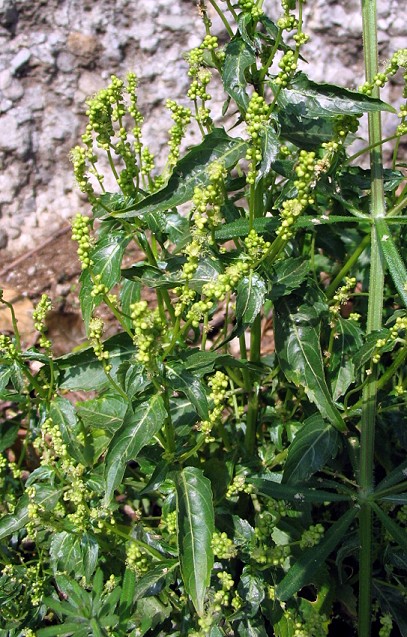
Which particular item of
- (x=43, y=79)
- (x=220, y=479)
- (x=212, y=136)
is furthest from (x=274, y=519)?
(x=43, y=79)

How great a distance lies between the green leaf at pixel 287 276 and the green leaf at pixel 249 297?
0.12 metres

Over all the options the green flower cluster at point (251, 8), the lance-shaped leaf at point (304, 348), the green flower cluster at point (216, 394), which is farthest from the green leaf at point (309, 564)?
the green flower cluster at point (251, 8)

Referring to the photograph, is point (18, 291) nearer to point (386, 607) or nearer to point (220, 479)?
point (220, 479)

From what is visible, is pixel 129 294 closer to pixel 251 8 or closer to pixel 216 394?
pixel 216 394

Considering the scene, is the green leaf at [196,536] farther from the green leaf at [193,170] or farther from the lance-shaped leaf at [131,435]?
the green leaf at [193,170]

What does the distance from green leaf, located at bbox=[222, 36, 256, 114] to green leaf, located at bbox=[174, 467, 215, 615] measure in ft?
3.72

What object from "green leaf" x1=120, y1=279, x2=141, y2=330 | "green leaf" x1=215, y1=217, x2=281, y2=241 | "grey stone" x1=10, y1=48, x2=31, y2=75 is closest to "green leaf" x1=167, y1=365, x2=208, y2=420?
"green leaf" x1=215, y1=217, x2=281, y2=241

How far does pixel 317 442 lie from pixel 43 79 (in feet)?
9.43

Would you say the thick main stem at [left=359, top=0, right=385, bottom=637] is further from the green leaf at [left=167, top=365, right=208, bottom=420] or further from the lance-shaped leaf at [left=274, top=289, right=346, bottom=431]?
the green leaf at [left=167, top=365, right=208, bottom=420]

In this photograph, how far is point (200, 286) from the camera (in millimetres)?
2072


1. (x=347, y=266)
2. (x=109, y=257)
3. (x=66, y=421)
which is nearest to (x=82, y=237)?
(x=109, y=257)

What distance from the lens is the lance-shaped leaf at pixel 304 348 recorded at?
2.20 meters

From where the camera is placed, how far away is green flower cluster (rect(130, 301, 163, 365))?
1792 millimetres

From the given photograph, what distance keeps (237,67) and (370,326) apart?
92 centimetres
